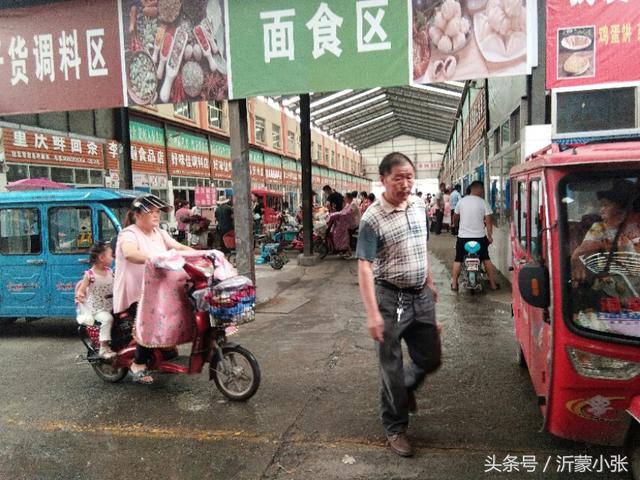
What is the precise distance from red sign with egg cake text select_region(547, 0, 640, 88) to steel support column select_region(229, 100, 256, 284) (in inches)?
161

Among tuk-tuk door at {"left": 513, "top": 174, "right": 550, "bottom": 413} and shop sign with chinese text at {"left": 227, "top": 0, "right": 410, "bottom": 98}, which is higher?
shop sign with chinese text at {"left": 227, "top": 0, "right": 410, "bottom": 98}

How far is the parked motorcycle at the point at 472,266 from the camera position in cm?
811

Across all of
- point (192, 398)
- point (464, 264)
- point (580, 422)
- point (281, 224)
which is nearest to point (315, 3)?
point (464, 264)

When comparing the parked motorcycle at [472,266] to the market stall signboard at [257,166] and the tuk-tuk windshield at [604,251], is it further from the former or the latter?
the market stall signboard at [257,166]

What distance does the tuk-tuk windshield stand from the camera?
9.09 feet

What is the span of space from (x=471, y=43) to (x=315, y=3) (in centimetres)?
199

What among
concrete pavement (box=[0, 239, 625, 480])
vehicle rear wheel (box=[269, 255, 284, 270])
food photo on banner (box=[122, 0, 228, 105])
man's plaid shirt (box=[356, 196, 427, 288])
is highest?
food photo on banner (box=[122, 0, 228, 105])

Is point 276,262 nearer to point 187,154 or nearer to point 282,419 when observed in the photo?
point 282,419

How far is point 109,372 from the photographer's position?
16.4 ft

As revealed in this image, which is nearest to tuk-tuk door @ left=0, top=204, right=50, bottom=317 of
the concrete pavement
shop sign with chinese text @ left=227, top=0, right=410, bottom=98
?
the concrete pavement

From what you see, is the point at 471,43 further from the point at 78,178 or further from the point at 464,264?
the point at 78,178

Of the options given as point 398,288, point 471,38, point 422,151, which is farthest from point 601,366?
point 422,151

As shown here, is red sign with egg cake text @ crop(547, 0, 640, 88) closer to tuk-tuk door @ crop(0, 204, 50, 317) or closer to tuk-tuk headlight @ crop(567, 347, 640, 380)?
tuk-tuk headlight @ crop(567, 347, 640, 380)

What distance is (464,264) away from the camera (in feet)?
27.3
